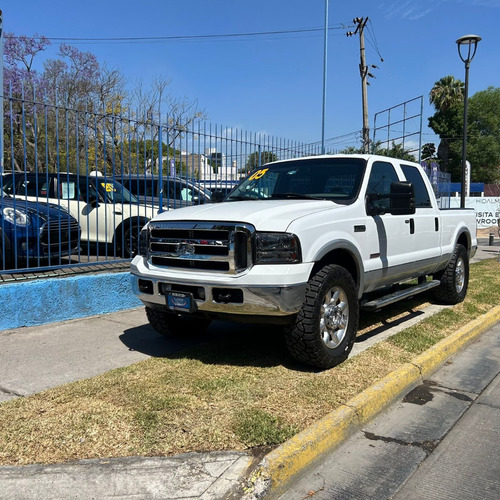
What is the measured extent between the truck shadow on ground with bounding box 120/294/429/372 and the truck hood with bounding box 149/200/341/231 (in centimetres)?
114

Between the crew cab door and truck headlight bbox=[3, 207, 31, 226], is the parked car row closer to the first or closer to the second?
truck headlight bbox=[3, 207, 31, 226]

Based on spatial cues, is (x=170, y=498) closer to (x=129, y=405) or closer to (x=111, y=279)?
(x=129, y=405)

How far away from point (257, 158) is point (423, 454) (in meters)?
6.61

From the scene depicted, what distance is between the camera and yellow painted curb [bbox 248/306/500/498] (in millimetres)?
2816

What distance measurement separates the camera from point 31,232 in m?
5.94

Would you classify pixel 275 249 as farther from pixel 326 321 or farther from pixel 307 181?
pixel 307 181

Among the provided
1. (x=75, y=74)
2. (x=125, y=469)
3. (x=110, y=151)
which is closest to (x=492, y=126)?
(x=75, y=74)

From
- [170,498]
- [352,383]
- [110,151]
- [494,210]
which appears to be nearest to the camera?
[170,498]

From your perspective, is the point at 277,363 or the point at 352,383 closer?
the point at 352,383

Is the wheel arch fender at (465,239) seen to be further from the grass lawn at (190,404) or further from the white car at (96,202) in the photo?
the white car at (96,202)

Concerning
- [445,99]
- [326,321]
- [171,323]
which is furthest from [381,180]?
[445,99]

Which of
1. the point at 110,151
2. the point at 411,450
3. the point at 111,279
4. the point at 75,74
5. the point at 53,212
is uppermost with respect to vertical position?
the point at 75,74

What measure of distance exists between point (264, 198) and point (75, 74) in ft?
76.0

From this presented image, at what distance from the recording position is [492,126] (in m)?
50.3
